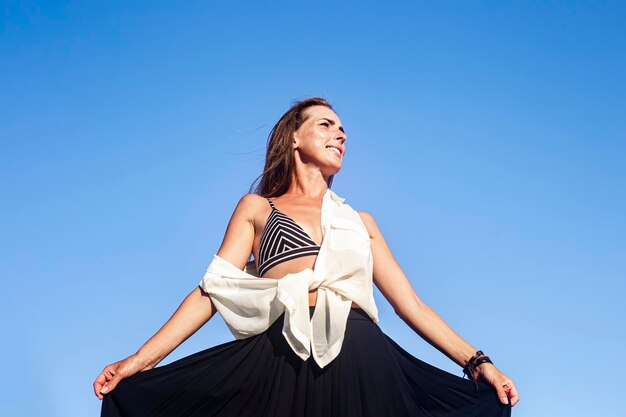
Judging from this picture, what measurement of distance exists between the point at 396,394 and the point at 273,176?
1.89m

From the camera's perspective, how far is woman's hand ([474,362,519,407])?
3951 millimetres

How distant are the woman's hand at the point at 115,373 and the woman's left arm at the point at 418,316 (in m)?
1.49

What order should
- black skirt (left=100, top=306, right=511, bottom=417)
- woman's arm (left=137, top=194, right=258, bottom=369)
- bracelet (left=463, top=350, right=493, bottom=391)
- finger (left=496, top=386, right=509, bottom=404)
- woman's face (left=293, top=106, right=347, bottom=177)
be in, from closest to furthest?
black skirt (left=100, top=306, right=511, bottom=417) < woman's arm (left=137, top=194, right=258, bottom=369) < finger (left=496, top=386, right=509, bottom=404) < bracelet (left=463, top=350, right=493, bottom=391) < woman's face (left=293, top=106, right=347, bottom=177)

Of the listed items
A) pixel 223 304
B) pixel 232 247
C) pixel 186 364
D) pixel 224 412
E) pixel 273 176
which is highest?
pixel 273 176

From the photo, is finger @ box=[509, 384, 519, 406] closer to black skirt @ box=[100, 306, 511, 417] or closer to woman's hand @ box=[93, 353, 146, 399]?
black skirt @ box=[100, 306, 511, 417]

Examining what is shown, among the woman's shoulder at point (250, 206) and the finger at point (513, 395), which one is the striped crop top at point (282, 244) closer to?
the woman's shoulder at point (250, 206)

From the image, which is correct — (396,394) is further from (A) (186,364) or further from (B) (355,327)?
(A) (186,364)

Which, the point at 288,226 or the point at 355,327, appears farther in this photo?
the point at 288,226

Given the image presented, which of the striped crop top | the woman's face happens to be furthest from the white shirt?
the woman's face

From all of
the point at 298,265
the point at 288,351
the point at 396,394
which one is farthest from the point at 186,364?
the point at 396,394

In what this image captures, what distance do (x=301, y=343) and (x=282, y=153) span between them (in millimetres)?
1847

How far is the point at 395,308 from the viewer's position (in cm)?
442

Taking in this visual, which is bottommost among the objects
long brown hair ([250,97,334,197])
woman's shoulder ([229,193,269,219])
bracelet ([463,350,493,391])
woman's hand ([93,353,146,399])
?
woman's hand ([93,353,146,399])

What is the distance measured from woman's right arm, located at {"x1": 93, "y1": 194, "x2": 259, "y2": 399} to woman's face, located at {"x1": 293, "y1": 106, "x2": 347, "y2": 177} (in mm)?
616
